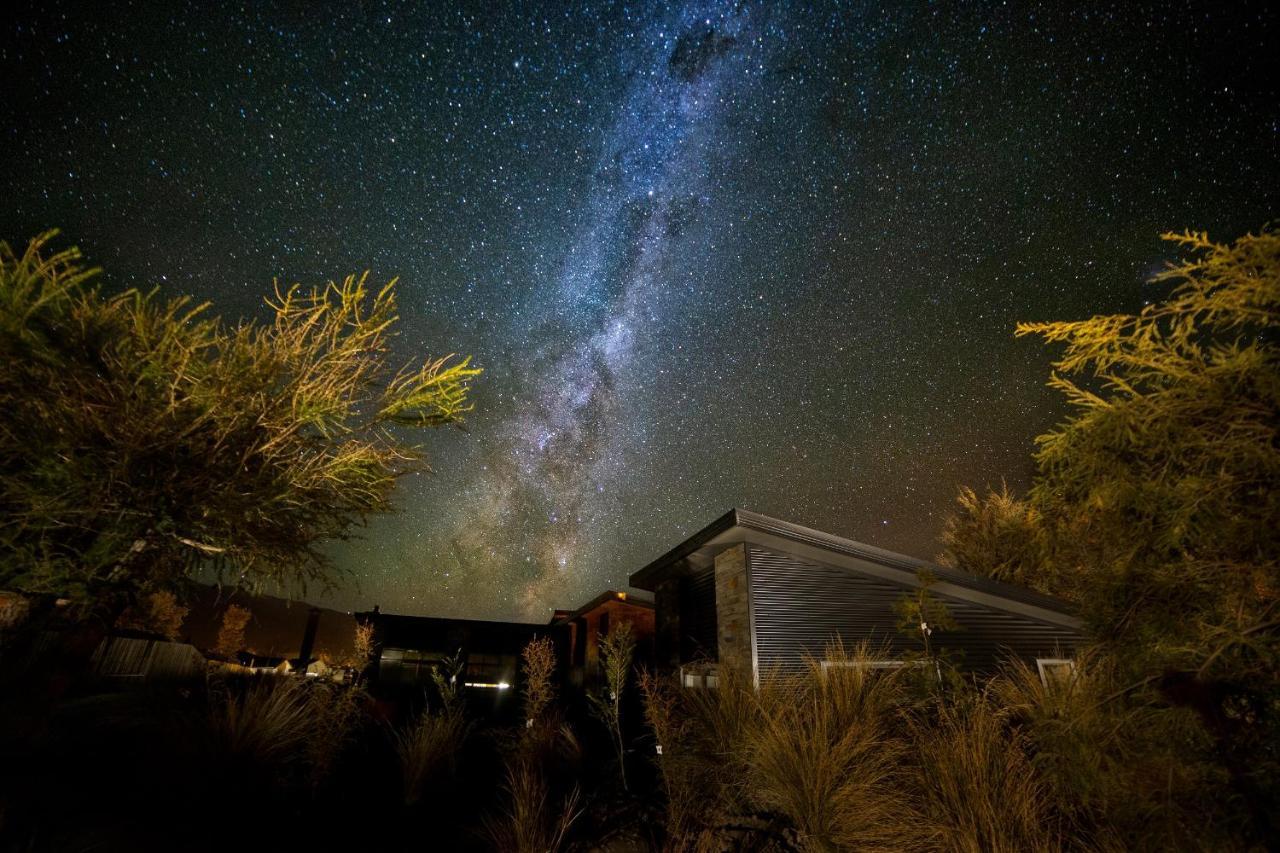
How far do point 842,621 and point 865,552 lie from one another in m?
1.41

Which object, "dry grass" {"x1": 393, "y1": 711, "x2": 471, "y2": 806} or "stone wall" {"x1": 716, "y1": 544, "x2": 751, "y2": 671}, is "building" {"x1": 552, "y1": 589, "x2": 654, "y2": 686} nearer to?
"stone wall" {"x1": 716, "y1": 544, "x2": 751, "y2": 671}

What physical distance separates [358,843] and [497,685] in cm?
1799

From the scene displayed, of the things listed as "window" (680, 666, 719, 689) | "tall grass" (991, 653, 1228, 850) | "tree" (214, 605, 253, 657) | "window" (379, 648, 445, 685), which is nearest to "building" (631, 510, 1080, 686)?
"window" (680, 666, 719, 689)

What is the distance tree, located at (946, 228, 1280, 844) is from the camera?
2.61 meters

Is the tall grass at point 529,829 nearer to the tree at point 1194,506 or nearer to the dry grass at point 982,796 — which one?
the dry grass at point 982,796

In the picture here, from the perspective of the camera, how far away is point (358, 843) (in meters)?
5.40

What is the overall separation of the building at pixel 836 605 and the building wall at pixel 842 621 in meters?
0.02

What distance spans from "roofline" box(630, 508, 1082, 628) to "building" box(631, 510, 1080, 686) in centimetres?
2

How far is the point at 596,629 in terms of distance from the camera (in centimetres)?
1920

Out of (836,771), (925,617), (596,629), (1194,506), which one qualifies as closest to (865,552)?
(925,617)

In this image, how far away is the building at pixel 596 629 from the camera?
1727cm

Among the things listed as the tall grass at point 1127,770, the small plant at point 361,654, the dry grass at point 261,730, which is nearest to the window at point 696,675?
the small plant at point 361,654

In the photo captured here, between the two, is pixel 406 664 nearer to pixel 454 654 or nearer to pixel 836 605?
pixel 454 654

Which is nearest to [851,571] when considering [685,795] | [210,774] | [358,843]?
[685,795]
